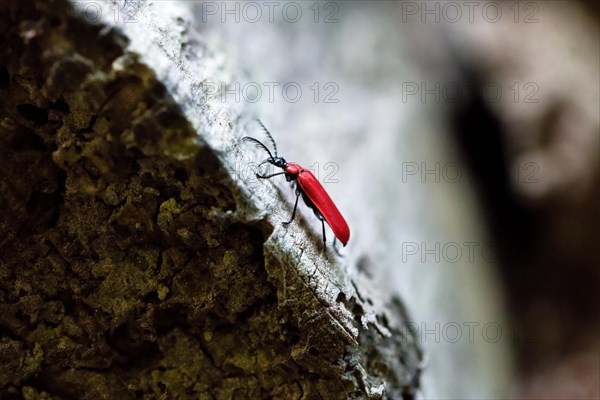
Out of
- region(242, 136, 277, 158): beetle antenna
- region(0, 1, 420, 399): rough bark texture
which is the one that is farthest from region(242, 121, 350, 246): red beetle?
region(0, 1, 420, 399): rough bark texture

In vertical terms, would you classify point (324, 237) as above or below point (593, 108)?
below

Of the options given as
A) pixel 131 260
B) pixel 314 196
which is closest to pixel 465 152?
pixel 314 196

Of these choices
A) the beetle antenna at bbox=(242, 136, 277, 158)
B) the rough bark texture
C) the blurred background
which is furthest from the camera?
the blurred background

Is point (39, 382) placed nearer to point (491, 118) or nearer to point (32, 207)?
point (32, 207)

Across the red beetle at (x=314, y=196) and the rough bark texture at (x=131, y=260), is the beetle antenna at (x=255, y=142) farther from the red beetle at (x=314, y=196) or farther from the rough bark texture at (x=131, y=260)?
the rough bark texture at (x=131, y=260)

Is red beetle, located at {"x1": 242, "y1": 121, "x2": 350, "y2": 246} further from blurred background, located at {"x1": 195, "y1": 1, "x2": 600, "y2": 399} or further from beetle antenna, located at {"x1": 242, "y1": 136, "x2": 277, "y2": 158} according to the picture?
blurred background, located at {"x1": 195, "y1": 1, "x2": 600, "y2": 399}

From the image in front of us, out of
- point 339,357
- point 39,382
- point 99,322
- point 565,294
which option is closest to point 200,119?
point 99,322

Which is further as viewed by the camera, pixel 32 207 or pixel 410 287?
pixel 410 287

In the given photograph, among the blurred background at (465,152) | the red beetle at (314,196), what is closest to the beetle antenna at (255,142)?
the red beetle at (314,196)
